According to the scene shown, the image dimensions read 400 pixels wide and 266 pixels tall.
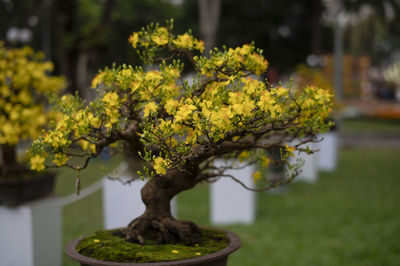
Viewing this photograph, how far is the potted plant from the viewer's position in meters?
4.08

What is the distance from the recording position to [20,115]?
14.0 ft

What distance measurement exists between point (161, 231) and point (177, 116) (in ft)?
2.70

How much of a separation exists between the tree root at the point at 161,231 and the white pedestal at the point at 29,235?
1.73m

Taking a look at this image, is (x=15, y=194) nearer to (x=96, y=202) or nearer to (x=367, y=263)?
(x=367, y=263)

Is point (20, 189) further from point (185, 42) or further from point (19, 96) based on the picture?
point (185, 42)

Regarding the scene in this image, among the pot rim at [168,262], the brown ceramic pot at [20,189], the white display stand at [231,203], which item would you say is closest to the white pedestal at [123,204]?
the brown ceramic pot at [20,189]

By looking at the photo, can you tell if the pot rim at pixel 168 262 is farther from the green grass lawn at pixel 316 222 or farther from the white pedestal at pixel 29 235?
the green grass lawn at pixel 316 222

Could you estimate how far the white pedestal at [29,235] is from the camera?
404 cm

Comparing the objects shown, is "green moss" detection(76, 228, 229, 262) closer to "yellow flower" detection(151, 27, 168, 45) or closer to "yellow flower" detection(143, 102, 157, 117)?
"yellow flower" detection(143, 102, 157, 117)

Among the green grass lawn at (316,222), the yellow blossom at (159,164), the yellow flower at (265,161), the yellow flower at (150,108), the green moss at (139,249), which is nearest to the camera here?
the yellow blossom at (159,164)

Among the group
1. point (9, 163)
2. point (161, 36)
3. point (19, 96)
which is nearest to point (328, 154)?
point (9, 163)

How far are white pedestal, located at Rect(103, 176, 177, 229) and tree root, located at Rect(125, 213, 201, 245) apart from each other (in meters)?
1.96

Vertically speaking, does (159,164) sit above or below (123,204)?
above

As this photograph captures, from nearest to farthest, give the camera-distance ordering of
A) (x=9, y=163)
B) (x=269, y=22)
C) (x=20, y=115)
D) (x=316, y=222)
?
(x=20, y=115), (x=9, y=163), (x=316, y=222), (x=269, y=22)
